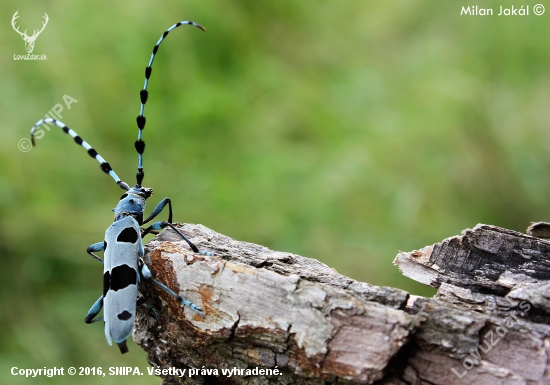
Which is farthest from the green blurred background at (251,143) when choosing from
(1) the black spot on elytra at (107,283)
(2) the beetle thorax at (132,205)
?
(1) the black spot on elytra at (107,283)

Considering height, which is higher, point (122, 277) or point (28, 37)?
point (28, 37)

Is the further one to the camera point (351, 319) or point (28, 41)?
point (28, 41)

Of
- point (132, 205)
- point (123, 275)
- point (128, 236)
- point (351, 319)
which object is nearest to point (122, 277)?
point (123, 275)

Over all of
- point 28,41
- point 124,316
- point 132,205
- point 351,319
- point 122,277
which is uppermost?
point 28,41

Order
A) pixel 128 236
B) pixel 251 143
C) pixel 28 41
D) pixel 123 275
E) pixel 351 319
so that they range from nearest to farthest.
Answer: pixel 351 319, pixel 123 275, pixel 128 236, pixel 28 41, pixel 251 143

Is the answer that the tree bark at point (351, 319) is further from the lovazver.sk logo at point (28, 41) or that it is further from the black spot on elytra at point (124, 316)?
the lovazver.sk logo at point (28, 41)

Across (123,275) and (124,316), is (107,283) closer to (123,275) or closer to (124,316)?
(123,275)

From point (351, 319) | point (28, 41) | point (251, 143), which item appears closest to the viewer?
point (351, 319)

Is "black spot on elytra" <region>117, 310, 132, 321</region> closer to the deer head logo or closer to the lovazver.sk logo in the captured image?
the lovazver.sk logo
